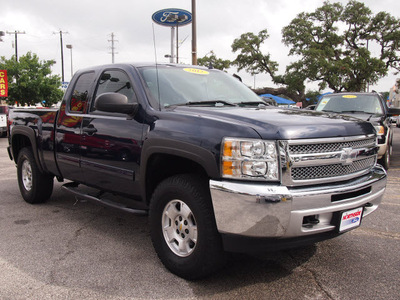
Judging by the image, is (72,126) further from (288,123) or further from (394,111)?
(394,111)

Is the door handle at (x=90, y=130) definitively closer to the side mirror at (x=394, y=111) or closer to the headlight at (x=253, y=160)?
the headlight at (x=253, y=160)

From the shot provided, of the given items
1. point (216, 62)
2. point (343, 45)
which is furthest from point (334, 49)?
point (216, 62)

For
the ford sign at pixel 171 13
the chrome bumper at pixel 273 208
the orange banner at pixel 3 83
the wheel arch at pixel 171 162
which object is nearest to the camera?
the chrome bumper at pixel 273 208

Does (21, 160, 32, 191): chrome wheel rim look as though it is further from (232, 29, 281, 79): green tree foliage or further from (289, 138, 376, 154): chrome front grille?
(232, 29, 281, 79): green tree foliage

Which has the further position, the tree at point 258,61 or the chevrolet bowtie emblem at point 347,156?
the tree at point 258,61

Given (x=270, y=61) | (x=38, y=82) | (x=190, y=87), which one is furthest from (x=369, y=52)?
(x=190, y=87)

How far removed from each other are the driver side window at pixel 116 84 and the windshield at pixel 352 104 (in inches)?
243

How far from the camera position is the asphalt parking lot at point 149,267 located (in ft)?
9.14

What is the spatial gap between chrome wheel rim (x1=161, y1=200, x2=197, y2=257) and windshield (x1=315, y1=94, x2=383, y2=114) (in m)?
6.60

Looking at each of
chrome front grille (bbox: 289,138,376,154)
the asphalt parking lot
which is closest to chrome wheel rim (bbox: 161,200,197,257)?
the asphalt parking lot

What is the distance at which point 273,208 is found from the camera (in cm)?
241

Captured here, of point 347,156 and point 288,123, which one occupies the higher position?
point 288,123

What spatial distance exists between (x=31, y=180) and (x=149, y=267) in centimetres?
304

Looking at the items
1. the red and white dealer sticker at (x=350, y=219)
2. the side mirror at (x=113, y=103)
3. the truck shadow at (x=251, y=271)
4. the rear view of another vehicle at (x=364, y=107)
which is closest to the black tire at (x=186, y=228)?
the truck shadow at (x=251, y=271)
